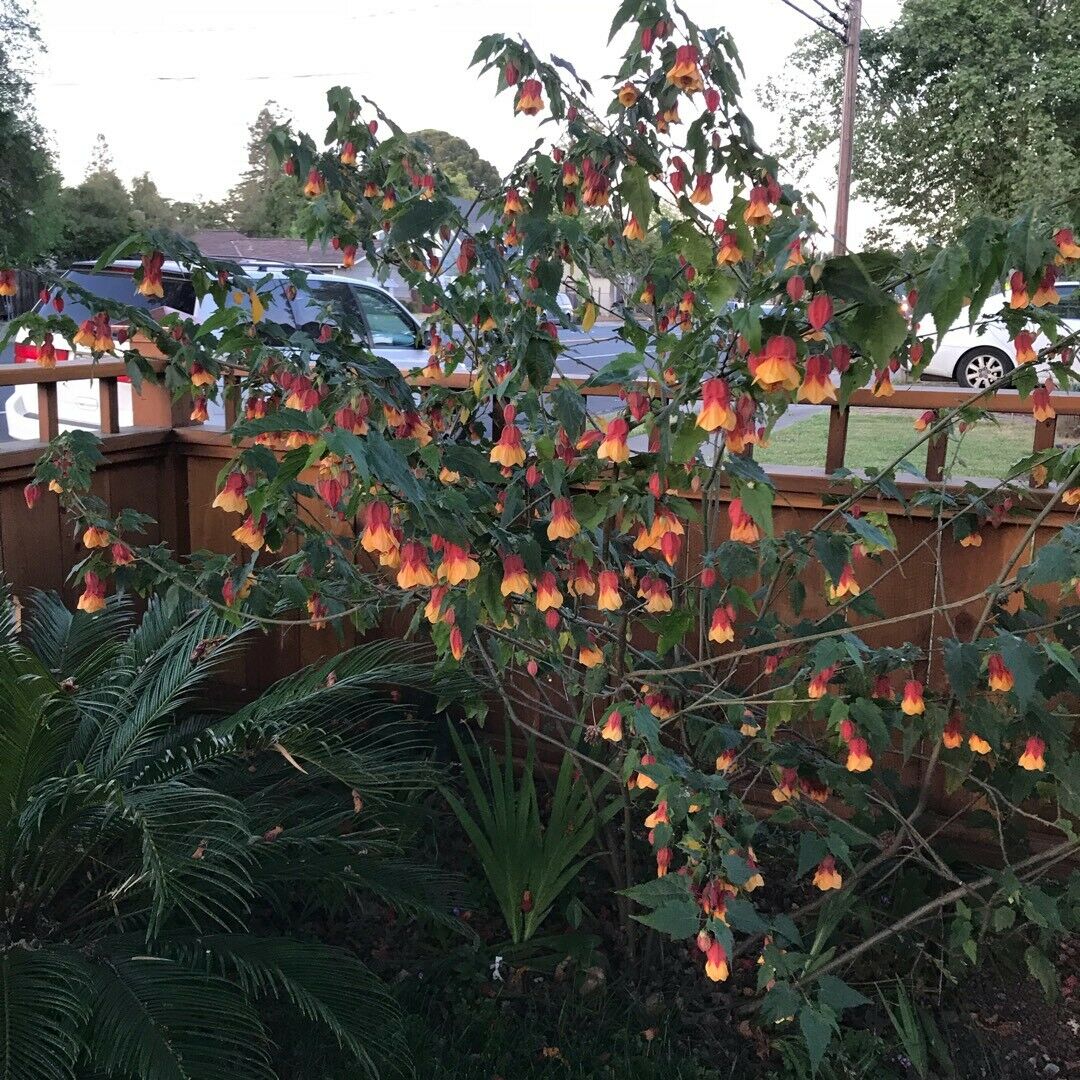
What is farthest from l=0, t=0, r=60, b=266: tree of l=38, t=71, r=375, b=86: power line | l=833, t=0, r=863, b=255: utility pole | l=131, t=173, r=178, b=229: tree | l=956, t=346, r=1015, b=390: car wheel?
l=956, t=346, r=1015, b=390: car wheel

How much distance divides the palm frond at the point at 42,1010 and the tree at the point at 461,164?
5.60 feet

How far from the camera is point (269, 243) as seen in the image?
35750 mm

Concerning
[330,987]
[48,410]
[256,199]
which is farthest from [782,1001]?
[256,199]

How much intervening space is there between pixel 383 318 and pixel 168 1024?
6.11 meters

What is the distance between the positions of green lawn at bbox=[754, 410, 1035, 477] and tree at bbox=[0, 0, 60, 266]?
1920 cm

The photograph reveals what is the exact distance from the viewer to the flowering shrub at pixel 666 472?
1.38 meters

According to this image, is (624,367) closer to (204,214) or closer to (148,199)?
(148,199)

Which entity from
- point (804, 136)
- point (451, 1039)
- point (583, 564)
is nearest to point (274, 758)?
point (451, 1039)

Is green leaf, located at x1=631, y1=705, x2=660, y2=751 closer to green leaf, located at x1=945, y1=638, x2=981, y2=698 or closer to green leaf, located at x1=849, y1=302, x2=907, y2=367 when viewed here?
green leaf, located at x1=945, y1=638, x2=981, y2=698

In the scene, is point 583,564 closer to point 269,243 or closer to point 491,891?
point 491,891

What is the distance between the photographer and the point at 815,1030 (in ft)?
5.65

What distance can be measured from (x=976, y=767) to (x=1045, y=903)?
0.52m

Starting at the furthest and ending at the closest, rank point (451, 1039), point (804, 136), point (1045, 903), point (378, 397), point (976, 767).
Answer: point (804, 136) < point (976, 767) < point (451, 1039) < point (1045, 903) < point (378, 397)

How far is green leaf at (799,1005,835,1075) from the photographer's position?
1694mm
